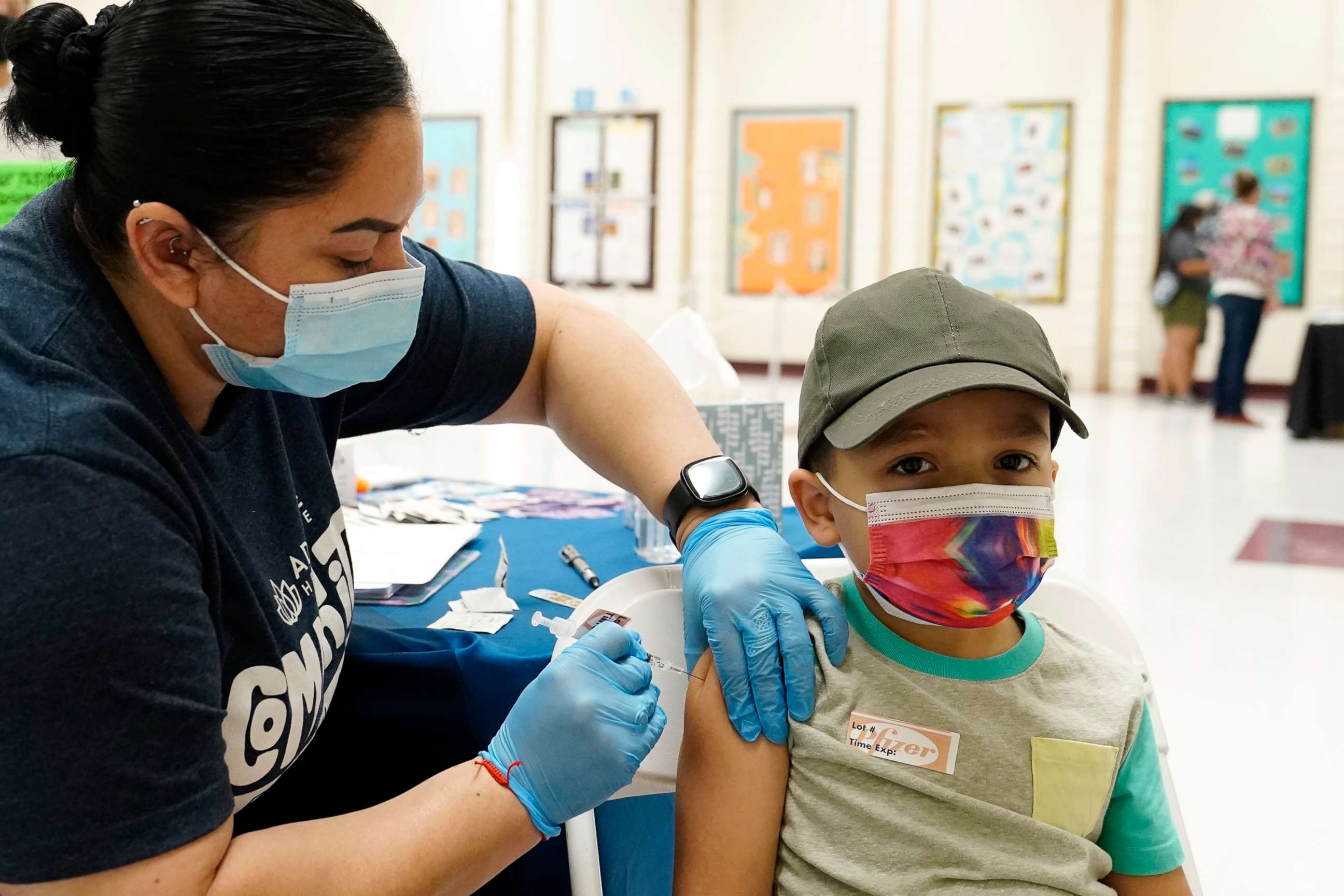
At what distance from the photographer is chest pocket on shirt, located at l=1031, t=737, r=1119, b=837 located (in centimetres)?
107

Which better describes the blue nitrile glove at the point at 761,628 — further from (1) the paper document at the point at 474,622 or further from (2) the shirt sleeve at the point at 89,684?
(2) the shirt sleeve at the point at 89,684

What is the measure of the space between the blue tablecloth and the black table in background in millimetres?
7274

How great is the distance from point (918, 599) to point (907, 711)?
11cm

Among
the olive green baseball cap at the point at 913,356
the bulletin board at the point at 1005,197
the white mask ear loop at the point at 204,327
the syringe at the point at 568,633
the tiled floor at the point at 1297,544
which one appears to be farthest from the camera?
the bulletin board at the point at 1005,197

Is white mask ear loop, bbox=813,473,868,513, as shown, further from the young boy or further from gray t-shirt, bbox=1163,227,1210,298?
gray t-shirt, bbox=1163,227,1210,298

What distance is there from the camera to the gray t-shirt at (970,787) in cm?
106

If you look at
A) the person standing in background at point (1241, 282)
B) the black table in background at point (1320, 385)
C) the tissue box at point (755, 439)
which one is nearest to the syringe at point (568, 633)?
the tissue box at point (755, 439)

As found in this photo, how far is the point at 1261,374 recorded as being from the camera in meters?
9.49

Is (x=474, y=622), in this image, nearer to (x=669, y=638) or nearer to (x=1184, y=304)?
(x=669, y=638)

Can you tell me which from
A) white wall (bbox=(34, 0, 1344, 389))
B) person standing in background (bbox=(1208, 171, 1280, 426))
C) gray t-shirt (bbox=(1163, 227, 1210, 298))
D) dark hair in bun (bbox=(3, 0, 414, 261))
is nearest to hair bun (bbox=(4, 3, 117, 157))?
dark hair in bun (bbox=(3, 0, 414, 261))

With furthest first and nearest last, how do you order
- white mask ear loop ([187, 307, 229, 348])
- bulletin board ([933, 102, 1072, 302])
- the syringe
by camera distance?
bulletin board ([933, 102, 1072, 302]), the syringe, white mask ear loop ([187, 307, 229, 348])

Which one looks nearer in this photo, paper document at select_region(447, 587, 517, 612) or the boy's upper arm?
the boy's upper arm

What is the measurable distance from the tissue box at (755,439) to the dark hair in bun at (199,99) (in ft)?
2.83

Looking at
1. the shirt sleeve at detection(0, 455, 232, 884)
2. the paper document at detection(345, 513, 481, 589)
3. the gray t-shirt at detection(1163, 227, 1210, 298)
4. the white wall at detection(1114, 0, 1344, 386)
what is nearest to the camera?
the shirt sleeve at detection(0, 455, 232, 884)
